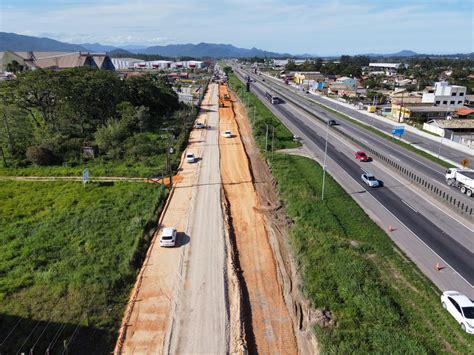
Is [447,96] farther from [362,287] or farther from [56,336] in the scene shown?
[56,336]

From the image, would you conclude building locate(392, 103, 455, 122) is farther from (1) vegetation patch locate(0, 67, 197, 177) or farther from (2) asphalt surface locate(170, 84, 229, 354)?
(2) asphalt surface locate(170, 84, 229, 354)

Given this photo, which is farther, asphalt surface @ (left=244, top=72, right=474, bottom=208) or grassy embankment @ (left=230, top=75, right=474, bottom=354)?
asphalt surface @ (left=244, top=72, right=474, bottom=208)

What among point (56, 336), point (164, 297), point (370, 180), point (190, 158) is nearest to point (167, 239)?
point (164, 297)

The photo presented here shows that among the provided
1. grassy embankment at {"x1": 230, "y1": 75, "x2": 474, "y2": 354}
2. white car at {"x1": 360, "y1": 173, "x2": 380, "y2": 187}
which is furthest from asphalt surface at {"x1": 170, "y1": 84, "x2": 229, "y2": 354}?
white car at {"x1": 360, "y1": 173, "x2": 380, "y2": 187}

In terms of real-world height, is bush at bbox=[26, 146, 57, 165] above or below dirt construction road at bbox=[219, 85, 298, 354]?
above

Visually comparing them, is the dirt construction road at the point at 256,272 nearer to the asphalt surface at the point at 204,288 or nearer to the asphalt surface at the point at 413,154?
the asphalt surface at the point at 204,288

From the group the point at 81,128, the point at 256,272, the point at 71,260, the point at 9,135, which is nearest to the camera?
the point at 256,272
